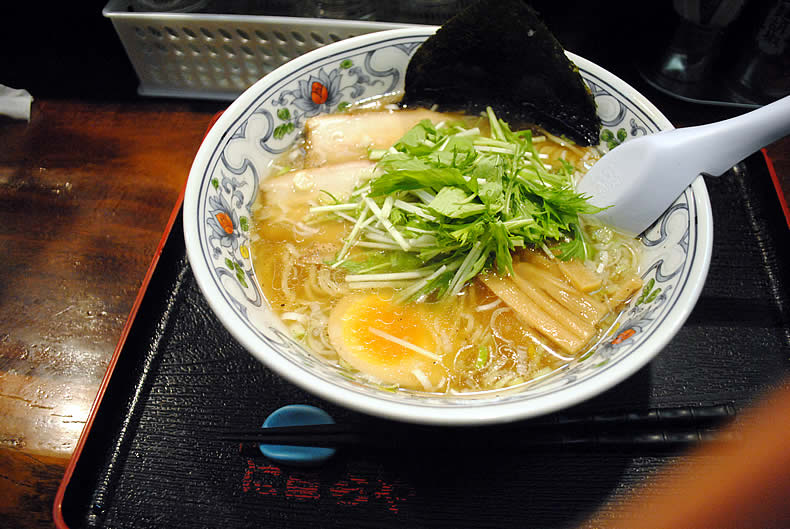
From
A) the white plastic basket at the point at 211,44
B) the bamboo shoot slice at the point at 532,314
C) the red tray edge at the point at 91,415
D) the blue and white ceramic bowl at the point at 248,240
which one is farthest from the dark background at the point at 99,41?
the bamboo shoot slice at the point at 532,314

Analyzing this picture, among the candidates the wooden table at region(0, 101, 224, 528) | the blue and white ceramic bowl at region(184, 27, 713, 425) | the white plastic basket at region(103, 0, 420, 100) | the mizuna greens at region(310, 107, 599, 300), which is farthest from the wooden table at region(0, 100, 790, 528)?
the mizuna greens at region(310, 107, 599, 300)

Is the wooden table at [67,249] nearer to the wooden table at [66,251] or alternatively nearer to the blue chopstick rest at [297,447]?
the wooden table at [66,251]

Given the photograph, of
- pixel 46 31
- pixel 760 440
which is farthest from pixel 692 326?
pixel 46 31

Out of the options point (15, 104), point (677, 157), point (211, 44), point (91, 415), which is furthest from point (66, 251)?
point (677, 157)

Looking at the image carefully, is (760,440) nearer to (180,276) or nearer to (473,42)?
(473,42)

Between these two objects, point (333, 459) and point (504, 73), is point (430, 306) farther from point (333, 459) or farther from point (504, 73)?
point (504, 73)
